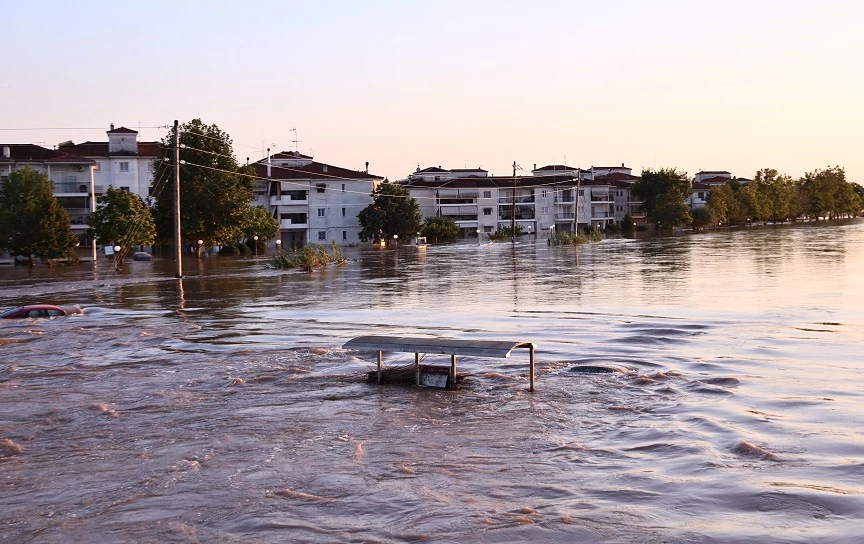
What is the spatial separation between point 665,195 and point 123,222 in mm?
91160

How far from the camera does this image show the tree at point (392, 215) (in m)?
111

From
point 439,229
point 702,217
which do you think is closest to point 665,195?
point 702,217

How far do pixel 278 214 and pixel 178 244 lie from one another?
6144 centimetres

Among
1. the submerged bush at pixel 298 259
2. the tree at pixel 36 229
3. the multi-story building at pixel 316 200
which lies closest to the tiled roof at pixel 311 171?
the multi-story building at pixel 316 200

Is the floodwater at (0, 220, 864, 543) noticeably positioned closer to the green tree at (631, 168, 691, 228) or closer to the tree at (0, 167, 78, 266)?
the tree at (0, 167, 78, 266)

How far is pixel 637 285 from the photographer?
141 feet

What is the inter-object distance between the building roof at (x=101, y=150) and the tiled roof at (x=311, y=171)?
15.6m

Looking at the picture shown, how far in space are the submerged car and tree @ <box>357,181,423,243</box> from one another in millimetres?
77103

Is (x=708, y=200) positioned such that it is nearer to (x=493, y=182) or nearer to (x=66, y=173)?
(x=493, y=182)

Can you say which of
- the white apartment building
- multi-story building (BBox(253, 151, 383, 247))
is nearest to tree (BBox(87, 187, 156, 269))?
the white apartment building

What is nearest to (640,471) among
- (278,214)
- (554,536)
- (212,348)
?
(554,536)

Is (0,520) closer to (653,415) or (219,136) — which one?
(653,415)

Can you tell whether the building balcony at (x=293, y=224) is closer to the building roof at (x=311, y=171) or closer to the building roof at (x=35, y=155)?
the building roof at (x=311, y=171)

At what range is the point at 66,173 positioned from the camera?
3450 inches
